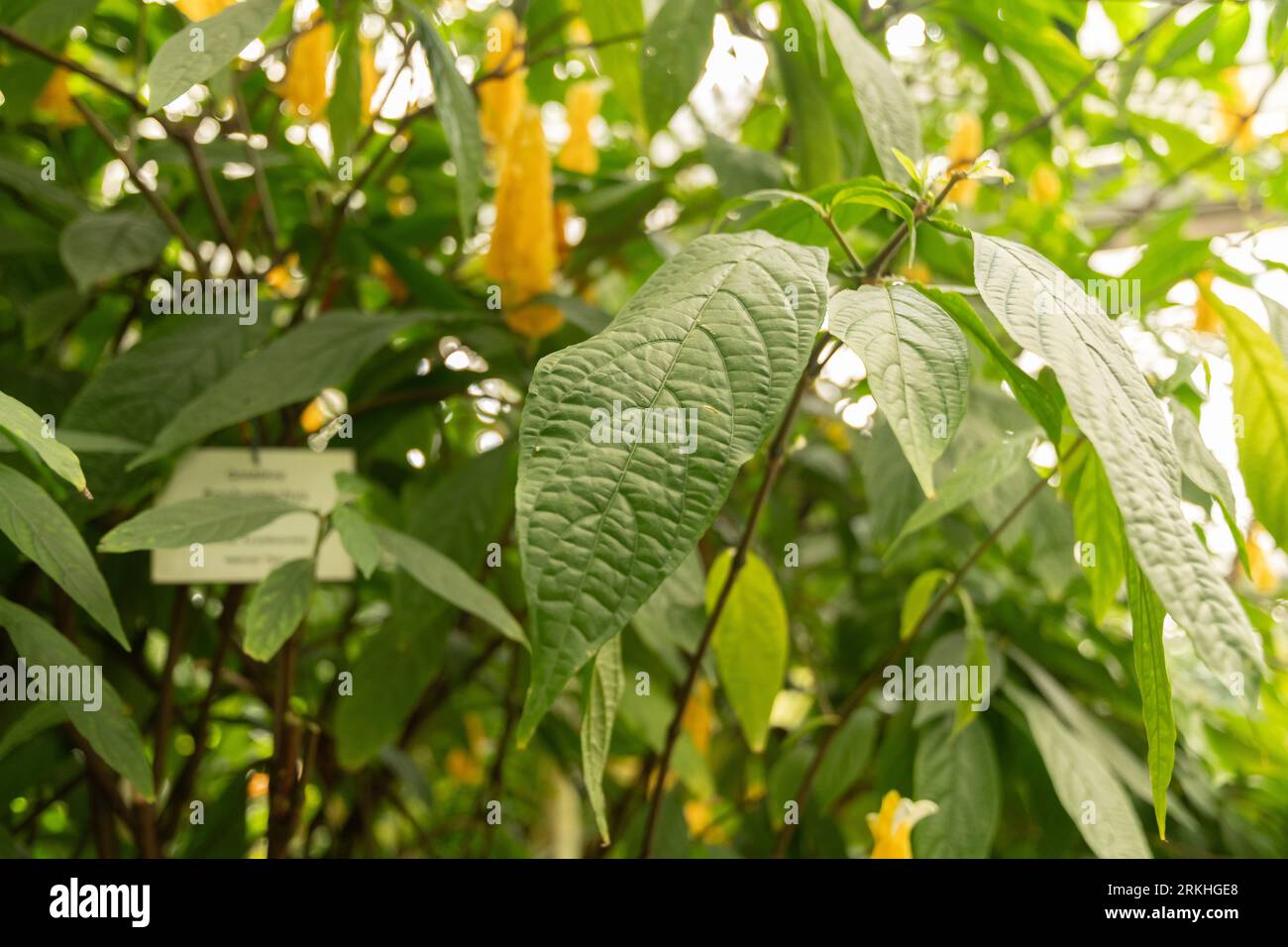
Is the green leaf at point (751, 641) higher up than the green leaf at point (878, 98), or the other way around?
the green leaf at point (878, 98)

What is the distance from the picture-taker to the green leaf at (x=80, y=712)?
1.35 feet

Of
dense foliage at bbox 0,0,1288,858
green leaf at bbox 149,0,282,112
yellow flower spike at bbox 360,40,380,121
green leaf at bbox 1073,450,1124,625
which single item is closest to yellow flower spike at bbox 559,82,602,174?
dense foliage at bbox 0,0,1288,858

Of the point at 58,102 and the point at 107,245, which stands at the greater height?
the point at 58,102

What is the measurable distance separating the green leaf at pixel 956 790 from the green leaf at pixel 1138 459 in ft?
0.97

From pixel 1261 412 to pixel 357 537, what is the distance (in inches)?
17.4

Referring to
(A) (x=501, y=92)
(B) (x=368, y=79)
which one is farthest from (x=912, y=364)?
(B) (x=368, y=79)

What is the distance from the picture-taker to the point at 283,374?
529mm

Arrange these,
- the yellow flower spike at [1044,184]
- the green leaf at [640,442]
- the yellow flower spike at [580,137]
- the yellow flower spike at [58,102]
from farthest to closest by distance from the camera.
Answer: the yellow flower spike at [1044,184]
the yellow flower spike at [580,137]
the yellow flower spike at [58,102]
the green leaf at [640,442]

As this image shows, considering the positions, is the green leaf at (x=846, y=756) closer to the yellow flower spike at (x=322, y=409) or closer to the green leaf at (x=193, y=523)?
the green leaf at (x=193, y=523)

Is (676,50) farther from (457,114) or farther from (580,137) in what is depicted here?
(580,137)

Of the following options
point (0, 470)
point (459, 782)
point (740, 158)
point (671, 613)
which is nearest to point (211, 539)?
point (0, 470)

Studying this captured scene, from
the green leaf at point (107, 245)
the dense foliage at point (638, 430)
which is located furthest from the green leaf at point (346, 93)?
the green leaf at point (107, 245)

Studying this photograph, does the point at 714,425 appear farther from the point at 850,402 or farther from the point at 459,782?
the point at 459,782

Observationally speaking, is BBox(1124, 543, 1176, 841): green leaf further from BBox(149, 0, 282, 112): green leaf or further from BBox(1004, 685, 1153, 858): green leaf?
BBox(149, 0, 282, 112): green leaf
